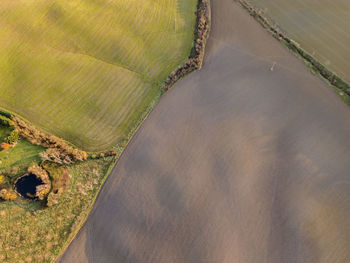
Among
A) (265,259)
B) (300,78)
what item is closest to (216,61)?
(300,78)

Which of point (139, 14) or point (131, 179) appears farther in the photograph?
point (139, 14)

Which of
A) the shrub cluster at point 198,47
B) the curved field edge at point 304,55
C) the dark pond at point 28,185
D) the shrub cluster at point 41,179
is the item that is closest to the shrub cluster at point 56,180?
the shrub cluster at point 41,179

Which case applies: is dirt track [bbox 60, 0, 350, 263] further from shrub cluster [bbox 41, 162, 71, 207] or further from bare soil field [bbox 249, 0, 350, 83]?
bare soil field [bbox 249, 0, 350, 83]

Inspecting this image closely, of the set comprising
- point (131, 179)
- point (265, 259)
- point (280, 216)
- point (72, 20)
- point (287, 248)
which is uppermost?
point (72, 20)

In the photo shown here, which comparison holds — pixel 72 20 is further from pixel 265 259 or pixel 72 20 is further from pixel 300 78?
pixel 265 259

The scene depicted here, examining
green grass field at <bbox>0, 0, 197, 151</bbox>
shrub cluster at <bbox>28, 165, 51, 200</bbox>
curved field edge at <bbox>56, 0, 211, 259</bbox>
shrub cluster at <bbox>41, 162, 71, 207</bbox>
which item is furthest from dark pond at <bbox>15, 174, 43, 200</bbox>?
curved field edge at <bbox>56, 0, 211, 259</bbox>

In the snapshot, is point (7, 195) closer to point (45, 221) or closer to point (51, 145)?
point (45, 221)

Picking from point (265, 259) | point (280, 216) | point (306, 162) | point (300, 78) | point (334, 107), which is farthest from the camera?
point (300, 78)
